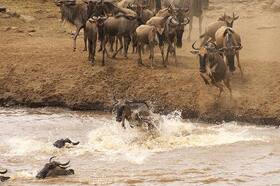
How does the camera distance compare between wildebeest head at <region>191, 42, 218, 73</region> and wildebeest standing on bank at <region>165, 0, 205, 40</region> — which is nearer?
wildebeest head at <region>191, 42, 218, 73</region>

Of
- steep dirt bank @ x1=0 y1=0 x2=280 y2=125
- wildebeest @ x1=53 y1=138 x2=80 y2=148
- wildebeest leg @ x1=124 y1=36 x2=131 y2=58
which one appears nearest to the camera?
wildebeest @ x1=53 y1=138 x2=80 y2=148

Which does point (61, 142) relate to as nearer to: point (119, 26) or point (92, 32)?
point (92, 32)

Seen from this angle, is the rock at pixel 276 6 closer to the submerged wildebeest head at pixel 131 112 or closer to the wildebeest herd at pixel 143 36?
the wildebeest herd at pixel 143 36

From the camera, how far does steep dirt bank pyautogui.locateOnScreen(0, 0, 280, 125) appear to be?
60.6ft

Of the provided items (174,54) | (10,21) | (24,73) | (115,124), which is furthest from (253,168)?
(10,21)

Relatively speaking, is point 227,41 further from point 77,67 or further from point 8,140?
point 8,140

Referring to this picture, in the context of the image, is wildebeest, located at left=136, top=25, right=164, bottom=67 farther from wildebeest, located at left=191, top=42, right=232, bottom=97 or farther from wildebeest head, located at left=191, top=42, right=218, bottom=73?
wildebeest head, located at left=191, top=42, right=218, bottom=73

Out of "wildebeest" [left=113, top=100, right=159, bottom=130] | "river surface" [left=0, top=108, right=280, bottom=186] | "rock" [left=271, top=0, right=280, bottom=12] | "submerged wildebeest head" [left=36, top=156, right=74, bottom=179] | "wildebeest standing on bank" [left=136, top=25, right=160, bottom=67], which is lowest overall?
"river surface" [left=0, top=108, right=280, bottom=186]

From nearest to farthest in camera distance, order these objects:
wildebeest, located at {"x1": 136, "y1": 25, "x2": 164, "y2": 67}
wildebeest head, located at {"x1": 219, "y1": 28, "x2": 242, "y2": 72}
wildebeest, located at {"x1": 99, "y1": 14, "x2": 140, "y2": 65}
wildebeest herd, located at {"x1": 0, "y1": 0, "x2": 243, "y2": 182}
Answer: wildebeest herd, located at {"x1": 0, "y1": 0, "x2": 243, "y2": 182}
wildebeest head, located at {"x1": 219, "y1": 28, "x2": 242, "y2": 72}
wildebeest, located at {"x1": 136, "y1": 25, "x2": 164, "y2": 67}
wildebeest, located at {"x1": 99, "y1": 14, "x2": 140, "y2": 65}

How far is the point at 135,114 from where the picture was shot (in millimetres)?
16312

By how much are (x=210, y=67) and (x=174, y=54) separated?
9.41 ft

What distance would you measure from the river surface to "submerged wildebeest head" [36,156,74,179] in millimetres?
128

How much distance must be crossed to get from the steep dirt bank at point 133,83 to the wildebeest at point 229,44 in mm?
523

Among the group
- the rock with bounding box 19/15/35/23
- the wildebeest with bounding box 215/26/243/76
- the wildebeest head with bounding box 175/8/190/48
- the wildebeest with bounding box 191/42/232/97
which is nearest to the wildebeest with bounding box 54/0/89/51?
the wildebeest head with bounding box 175/8/190/48
